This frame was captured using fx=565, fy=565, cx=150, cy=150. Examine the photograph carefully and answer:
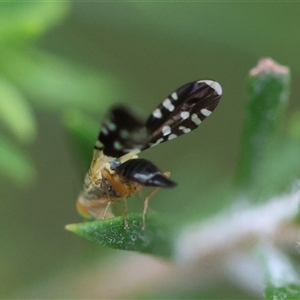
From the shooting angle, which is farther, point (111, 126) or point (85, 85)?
point (85, 85)

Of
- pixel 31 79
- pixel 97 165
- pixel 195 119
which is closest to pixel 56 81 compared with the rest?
pixel 31 79

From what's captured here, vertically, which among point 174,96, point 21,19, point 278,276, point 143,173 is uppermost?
point 21,19

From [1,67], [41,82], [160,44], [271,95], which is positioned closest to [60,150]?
[160,44]

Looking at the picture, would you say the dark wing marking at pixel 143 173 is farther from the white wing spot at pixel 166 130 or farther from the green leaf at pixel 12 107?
the green leaf at pixel 12 107

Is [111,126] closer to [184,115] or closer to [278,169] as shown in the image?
[184,115]

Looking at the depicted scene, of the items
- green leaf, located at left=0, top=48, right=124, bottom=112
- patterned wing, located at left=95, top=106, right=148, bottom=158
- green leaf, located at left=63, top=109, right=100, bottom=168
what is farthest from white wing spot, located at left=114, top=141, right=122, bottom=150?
green leaf, located at left=0, top=48, right=124, bottom=112

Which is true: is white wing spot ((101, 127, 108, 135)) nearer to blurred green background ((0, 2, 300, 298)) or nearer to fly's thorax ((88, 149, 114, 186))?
fly's thorax ((88, 149, 114, 186))
